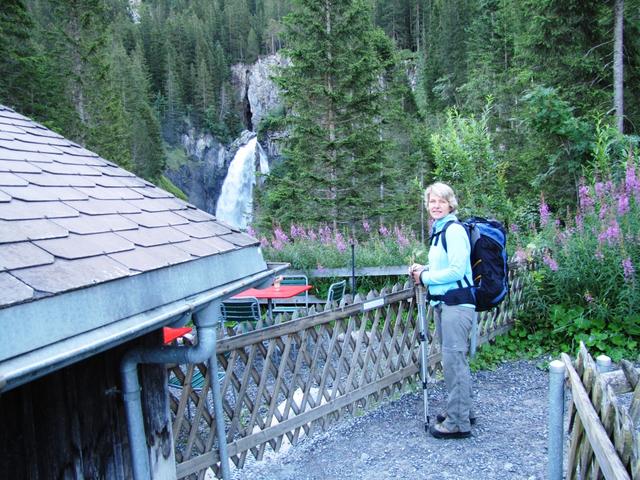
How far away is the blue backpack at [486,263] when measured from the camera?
11.7ft

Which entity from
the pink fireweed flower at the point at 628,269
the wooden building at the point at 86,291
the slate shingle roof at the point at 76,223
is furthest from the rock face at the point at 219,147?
the wooden building at the point at 86,291

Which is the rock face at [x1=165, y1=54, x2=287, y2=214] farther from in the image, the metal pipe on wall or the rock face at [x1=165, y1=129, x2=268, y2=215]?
the metal pipe on wall

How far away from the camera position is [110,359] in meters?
1.96

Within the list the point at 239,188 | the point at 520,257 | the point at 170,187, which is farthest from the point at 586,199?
the point at 170,187

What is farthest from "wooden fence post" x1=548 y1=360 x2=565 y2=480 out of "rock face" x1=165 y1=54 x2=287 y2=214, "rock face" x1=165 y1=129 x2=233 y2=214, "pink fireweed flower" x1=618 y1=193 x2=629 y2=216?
"rock face" x1=165 y1=129 x2=233 y2=214

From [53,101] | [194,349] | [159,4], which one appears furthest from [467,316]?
[159,4]

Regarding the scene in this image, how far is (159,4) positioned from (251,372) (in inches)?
3653

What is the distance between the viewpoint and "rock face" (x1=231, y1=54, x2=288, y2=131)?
63.1 m

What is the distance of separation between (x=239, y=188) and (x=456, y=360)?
32.1 m

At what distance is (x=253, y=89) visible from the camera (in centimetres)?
6625

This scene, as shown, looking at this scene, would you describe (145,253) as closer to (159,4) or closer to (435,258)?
(435,258)

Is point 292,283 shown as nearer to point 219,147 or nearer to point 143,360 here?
point 143,360

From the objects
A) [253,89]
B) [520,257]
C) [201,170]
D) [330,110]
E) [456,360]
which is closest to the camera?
[456,360]

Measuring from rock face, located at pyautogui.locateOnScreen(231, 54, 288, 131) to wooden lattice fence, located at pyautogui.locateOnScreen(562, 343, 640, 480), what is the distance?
60521 mm
